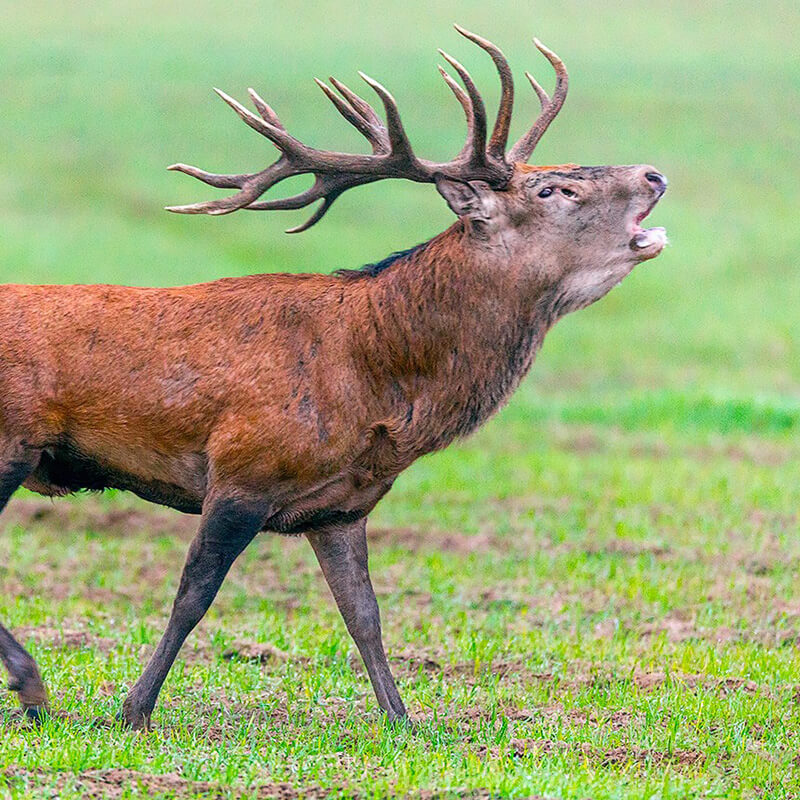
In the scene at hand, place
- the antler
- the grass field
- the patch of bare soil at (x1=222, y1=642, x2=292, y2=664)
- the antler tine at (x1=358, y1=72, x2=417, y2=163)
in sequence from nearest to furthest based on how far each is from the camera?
the grass field → the antler tine at (x1=358, y1=72, x2=417, y2=163) → the antler → the patch of bare soil at (x1=222, y1=642, x2=292, y2=664)

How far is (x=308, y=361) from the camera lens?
6.82m

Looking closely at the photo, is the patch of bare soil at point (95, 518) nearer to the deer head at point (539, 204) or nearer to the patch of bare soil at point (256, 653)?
the patch of bare soil at point (256, 653)

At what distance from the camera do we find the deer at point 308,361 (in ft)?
21.9

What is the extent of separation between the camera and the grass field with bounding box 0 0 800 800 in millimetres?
6348

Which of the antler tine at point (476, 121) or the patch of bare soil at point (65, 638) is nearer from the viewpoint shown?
the antler tine at point (476, 121)

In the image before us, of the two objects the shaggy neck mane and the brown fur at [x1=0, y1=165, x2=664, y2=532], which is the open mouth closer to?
the brown fur at [x1=0, y1=165, x2=664, y2=532]

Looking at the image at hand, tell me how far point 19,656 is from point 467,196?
2811mm

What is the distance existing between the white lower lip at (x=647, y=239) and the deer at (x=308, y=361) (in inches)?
0.4

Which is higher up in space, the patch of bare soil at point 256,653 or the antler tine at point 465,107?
the antler tine at point 465,107

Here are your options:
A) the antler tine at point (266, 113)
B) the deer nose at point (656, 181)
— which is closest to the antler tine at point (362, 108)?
the antler tine at point (266, 113)

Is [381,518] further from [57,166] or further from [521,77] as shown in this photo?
[521,77]

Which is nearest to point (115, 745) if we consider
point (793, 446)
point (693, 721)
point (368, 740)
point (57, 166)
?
point (368, 740)

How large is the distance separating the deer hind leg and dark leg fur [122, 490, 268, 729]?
1.25ft

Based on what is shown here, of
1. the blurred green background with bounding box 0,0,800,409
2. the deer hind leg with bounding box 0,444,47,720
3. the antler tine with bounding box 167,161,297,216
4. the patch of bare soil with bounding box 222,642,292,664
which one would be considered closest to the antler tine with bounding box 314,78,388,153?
the antler tine with bounding box 167,161,297,216
